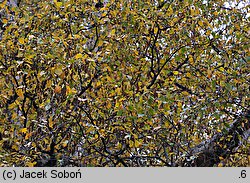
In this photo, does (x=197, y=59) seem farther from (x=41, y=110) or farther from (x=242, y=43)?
(x=41, y=110)

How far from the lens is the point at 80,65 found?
225 inches

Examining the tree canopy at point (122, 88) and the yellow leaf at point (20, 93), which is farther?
the tree canopy at point (122, 88)

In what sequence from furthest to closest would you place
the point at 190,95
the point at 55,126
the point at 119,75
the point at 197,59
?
the point at 197,59 < the point at 190,95 < the point at 119,75 < the point at 55,126

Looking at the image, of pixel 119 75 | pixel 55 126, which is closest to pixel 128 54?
pixel 119 75

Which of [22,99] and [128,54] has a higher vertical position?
[128,54]

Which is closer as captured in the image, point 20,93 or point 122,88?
point 20,93

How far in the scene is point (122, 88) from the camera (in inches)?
242

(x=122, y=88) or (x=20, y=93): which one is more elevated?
(x=122, y=88)

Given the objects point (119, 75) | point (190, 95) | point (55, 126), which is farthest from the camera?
point (190, 95)

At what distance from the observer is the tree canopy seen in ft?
18.3

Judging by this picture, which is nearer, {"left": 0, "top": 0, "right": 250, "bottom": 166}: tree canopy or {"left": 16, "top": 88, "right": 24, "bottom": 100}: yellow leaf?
{"left": 16, "top": 88, "right": 24, "bottom": 100}: yellow leaf

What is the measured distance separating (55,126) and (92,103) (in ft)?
1.62

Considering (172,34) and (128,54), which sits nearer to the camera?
(128,54)

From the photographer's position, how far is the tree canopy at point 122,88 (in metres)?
5.59
